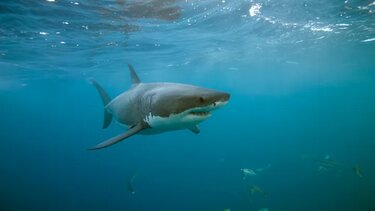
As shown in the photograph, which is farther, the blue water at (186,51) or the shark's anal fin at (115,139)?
the blue water at (186,51)

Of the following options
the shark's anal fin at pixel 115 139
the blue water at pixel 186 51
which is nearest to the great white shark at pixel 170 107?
the shark's anal fin at pixel 115 139

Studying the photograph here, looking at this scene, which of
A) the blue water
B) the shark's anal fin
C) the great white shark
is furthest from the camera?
the blue water

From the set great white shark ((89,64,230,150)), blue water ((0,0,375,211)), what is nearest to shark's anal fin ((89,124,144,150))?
great white shark ((89,64,230,150))

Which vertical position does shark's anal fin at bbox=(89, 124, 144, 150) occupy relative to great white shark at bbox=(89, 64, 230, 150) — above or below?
below

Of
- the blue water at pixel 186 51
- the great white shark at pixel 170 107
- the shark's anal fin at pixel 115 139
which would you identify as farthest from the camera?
the blue water at pixel 186 51

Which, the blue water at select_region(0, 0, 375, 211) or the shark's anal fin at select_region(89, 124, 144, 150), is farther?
the blue water at select_region(0, 0, 375, 211)

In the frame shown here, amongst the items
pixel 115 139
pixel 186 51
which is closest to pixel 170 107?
pixel 115 139

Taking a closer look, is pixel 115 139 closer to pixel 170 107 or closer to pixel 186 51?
pixel 170 107

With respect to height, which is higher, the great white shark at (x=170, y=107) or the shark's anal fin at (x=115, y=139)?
the great white shark at (x=170, y=107)

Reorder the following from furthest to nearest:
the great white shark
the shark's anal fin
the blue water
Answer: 1. the blue water
2. the shark's anal fin
3. the great white shark

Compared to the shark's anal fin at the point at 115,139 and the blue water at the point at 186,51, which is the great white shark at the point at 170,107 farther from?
the blue water at the point at 186,51

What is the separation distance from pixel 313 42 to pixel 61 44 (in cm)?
2109

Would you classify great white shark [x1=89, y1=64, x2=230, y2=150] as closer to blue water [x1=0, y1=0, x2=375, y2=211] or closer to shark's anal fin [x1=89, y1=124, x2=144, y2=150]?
shark's anal fin [x1=89, y1=124, x2=144, y2=150]

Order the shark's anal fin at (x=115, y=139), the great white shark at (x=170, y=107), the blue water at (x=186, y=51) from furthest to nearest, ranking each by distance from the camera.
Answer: the blue water at (x=186, y=51), the shark's anal fin at (x=115, y=139), the great white shark at (x=170, y=107)
